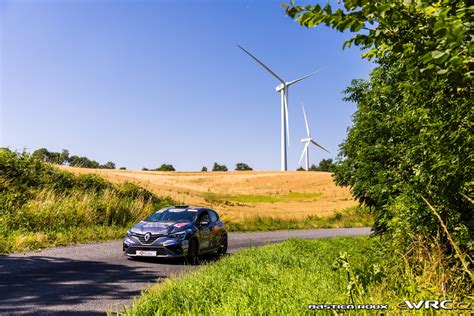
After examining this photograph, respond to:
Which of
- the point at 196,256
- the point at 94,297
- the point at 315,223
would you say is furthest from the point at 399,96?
the point at 315,223

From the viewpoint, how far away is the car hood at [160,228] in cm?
1149

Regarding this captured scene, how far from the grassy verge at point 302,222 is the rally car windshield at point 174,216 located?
36.5 ft

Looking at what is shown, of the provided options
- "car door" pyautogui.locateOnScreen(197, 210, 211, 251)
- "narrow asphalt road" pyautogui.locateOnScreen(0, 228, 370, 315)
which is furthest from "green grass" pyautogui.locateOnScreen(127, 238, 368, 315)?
"car door" pyautogui.locateOnScreen(197, 210, 211, 251)

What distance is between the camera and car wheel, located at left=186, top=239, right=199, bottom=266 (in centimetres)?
1162

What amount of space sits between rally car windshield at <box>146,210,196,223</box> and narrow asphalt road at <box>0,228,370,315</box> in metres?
1.18

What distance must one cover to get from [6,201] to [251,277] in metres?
13.3

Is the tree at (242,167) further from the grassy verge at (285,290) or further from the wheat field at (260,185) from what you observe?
the grassy verge at (285,290)

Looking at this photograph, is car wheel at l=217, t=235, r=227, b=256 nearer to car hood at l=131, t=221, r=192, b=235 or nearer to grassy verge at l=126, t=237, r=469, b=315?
car hood at l=131, t=221, r=192, b=235

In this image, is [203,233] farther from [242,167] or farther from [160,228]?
[242,167]

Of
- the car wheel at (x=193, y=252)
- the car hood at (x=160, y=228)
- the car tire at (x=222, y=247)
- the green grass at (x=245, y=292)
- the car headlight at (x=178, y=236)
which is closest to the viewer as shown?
the green grass at (x=245, y=292)

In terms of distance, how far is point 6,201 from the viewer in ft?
54.3

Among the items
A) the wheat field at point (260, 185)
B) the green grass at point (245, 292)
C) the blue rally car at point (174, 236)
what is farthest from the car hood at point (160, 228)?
the wheat field at point (260, 185)

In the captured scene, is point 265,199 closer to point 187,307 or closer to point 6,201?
point 6,201

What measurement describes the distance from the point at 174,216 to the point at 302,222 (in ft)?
60.7
